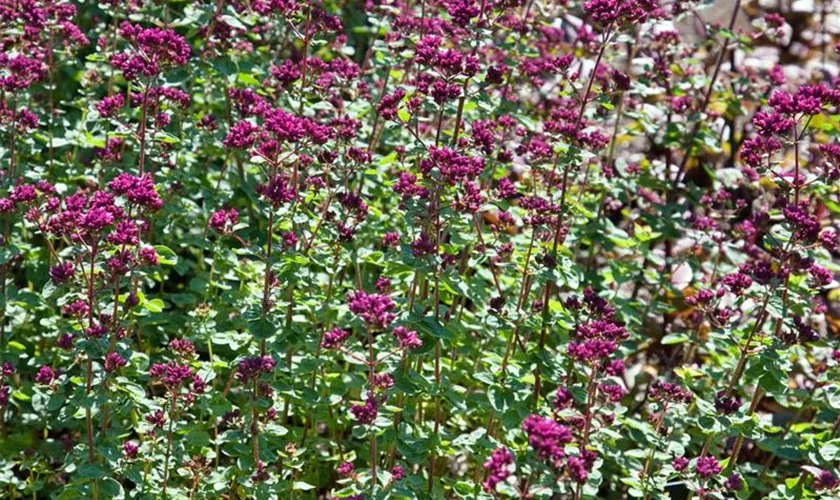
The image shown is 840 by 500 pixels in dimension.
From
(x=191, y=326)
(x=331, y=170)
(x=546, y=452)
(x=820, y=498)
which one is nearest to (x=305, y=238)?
(x=331, y=170)

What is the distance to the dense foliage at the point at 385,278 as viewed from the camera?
13.5 ft

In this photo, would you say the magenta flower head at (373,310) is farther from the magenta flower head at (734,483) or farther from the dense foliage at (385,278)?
the magenta flower head at (734,483)

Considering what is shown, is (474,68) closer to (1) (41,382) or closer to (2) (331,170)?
(2) (331,170)

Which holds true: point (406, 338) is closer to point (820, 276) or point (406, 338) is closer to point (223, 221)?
point (223, 221)

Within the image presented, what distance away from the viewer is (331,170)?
4.55 m

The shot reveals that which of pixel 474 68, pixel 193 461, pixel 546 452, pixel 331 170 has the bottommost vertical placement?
pixel 193 461

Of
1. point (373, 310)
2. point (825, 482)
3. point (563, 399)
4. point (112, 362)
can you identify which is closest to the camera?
point (373, 310)

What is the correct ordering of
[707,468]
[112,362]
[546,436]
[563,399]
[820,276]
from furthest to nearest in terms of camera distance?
[820,276]
[707,468]
[112,362]
[563,399]
[546,436]

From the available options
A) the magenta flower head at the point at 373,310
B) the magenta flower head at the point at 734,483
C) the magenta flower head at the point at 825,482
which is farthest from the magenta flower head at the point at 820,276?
the magenta flower head at the point at 373,310

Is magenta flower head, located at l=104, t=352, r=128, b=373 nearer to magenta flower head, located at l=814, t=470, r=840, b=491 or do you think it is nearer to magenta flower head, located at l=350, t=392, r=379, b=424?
magenta flower head, located at l=350, t=392, r=379, b=424

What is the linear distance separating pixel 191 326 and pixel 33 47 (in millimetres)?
1730

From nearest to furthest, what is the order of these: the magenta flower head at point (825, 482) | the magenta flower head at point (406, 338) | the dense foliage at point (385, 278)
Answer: the magenta flower head at point (406, 338), the dense foliage at point (385, 278), the magenta flower head at point (825, 482)

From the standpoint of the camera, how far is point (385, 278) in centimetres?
437

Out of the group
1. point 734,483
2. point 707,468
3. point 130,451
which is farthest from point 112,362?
point 734,483
